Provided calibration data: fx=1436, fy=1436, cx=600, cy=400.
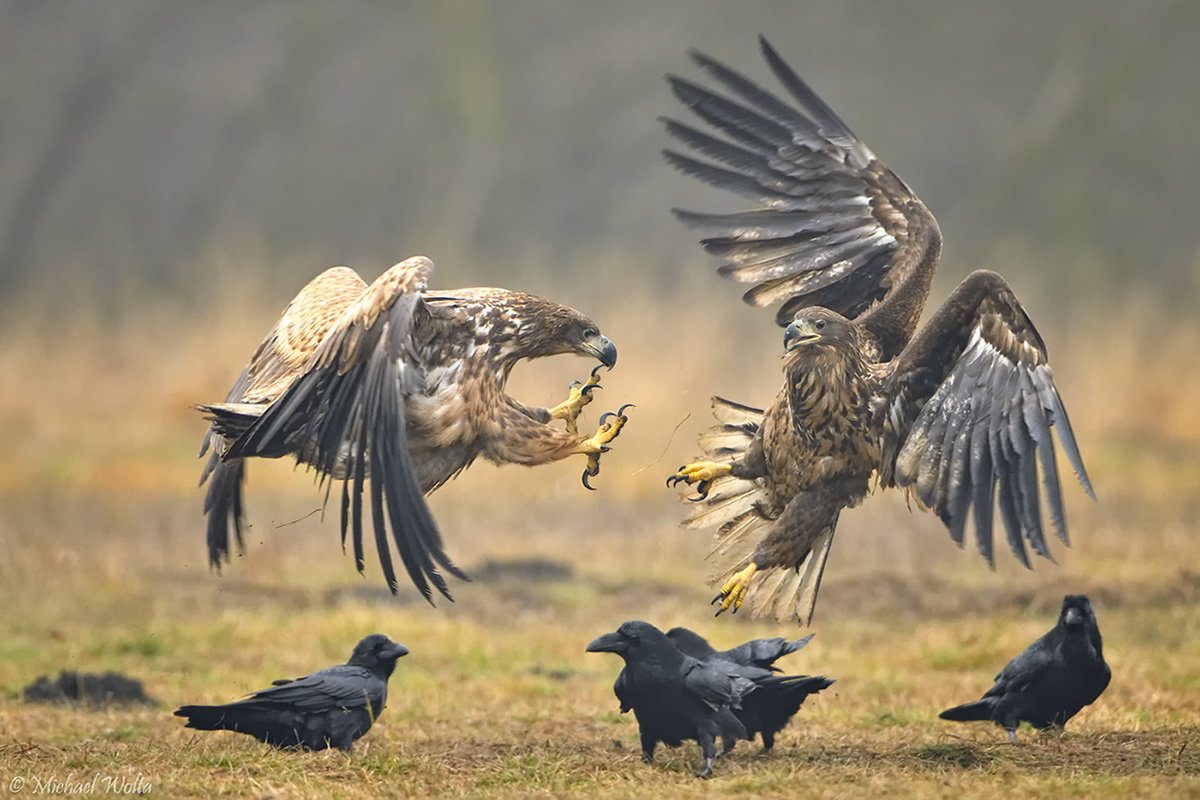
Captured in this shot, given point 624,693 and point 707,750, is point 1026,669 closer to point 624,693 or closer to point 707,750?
point 707,750

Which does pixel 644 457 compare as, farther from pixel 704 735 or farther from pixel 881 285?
pixel 704 735

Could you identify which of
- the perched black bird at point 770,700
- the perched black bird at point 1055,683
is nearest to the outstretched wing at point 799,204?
the perched black bird at point 1055,683

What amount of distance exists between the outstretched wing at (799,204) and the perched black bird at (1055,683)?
6.25 ft

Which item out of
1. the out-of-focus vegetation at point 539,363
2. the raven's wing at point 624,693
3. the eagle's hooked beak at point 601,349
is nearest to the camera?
the raven's wing at point 624,693

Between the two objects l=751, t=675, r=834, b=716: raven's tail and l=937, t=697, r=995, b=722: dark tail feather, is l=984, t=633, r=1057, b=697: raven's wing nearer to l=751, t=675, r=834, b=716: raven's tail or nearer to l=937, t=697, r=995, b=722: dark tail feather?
l=937, t=697, r=995, b=722: dark tail feather

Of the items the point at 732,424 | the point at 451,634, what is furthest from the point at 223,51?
the point at 732,424

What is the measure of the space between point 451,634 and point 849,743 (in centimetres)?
362

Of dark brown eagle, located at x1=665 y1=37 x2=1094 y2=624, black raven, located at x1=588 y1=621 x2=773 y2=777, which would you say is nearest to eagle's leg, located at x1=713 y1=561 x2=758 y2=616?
dark brown eagle, located at x1=665 y1=37 x2=1094 y2=624

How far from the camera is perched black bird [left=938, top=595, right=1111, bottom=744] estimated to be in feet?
20.2

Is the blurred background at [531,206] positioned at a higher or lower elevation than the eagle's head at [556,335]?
higher

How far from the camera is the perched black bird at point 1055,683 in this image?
614cm

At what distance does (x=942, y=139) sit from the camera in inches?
732

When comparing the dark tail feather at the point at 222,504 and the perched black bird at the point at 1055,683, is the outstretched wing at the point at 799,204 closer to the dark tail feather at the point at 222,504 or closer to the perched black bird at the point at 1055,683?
the perched black bird at the point at 1055,683
